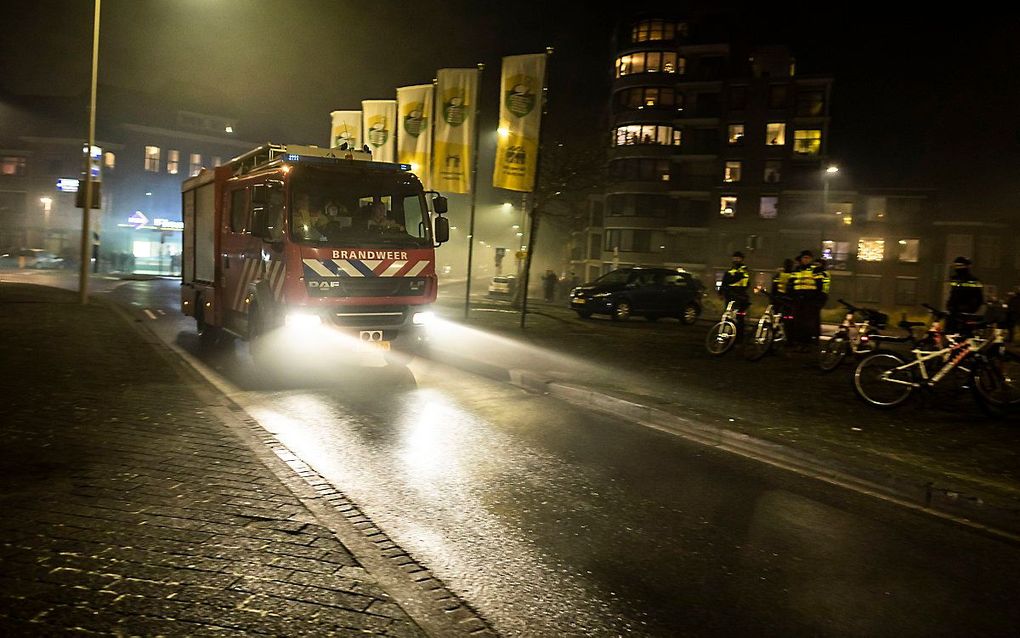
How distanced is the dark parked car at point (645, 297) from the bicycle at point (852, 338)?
13.2 m

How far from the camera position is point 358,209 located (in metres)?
11.2

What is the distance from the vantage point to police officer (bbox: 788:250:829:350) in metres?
14.4

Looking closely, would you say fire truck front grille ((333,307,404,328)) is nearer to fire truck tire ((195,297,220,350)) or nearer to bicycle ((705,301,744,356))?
fire truck tire ((195,297,220,350))

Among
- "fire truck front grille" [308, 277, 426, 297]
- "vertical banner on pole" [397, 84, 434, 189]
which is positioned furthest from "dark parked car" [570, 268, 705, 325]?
"fire truck front grille" [308, 277, 426, 297]

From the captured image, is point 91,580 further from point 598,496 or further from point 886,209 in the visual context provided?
point 886,209

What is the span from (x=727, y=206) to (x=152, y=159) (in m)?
44.2

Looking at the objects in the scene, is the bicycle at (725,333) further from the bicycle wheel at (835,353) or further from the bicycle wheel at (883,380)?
the bicycle wheel at (883,380)

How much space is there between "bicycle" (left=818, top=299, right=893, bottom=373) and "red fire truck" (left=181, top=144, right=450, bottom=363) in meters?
6.43

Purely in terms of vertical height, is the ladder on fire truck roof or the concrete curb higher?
the ladder on fire truck roof

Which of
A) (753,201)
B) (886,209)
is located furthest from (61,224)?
(886,209)

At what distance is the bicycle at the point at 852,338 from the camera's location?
1167 centimetres

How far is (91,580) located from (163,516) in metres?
1.03

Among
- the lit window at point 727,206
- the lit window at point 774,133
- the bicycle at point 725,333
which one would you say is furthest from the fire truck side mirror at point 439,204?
the lit window at point 774,133

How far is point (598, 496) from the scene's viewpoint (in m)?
5.84
